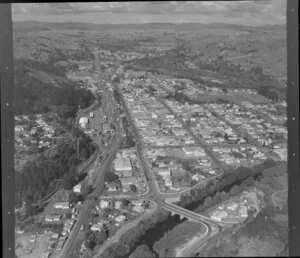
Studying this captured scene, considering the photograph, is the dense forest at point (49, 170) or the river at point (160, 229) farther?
the dense forest at point (49, 170)

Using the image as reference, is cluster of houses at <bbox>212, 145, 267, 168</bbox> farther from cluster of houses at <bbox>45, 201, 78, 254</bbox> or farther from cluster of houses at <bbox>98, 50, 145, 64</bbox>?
cluster of houses at <bbox>45, 201, 78, 254</bbox>

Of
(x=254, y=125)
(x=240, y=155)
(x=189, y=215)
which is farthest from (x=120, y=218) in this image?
(x=254, y=125)

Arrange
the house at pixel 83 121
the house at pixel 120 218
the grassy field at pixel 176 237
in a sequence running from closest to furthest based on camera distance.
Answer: the grassy field at pixel 176 237 < the house at pixel 120 218 < the house at pixel 83 121

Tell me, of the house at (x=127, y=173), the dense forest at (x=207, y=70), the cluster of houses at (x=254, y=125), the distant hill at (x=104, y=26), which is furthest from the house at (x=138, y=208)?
the distant hill at (x=104, y=26)

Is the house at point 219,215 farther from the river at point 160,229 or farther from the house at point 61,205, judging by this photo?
the house at point 61,205

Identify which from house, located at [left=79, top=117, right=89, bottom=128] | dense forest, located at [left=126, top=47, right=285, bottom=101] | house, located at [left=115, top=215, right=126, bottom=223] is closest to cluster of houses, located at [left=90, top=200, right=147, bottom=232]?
house, located at [left=115, top=215, right=126, bottom=223]

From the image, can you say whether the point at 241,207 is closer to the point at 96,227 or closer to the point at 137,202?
the point at 137,202
